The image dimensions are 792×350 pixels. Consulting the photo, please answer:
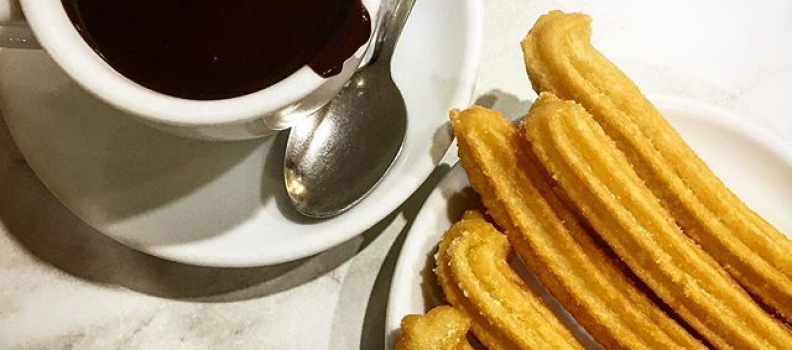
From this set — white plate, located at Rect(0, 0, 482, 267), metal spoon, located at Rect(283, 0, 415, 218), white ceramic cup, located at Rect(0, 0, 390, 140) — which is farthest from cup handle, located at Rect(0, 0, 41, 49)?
metal spoon, located at Rect(283, 0, 415, 218)

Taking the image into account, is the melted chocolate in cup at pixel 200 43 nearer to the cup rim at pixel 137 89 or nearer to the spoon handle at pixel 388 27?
the cup rim at pixel 137 89

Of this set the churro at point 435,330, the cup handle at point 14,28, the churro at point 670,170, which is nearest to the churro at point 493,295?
the churro at point 435,330

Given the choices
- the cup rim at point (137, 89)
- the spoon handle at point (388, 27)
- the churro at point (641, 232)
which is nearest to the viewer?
the cup rim at point (137, 89)

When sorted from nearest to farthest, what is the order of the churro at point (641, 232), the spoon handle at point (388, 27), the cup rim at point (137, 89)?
the cup rim at point (137, 89) < the churro at point (641, 232) < the spoon handle at point (388, 27)

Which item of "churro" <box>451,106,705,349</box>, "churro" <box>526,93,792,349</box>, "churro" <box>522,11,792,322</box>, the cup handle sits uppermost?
"churro" <box>522,11,792,322</box>

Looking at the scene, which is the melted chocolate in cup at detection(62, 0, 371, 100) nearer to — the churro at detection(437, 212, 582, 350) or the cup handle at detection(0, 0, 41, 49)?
the cup handle at detection(0, 0, 41, 49)

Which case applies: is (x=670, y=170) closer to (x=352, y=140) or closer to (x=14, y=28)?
(x=352, y=140)
